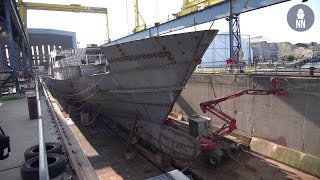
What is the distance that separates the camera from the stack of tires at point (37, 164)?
389 centimetres

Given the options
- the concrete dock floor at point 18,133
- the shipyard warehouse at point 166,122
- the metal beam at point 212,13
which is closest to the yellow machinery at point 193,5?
the metal beam at point 212,13

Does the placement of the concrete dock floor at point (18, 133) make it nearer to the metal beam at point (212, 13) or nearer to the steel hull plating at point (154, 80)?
the steel hull plating at point (154, 80)

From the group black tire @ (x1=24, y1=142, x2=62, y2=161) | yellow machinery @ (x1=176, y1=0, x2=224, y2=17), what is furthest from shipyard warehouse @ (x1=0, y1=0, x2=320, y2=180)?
yellow machinery @ (x1=176, y1=0, x2=224, y2=17)

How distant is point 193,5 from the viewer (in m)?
20.4

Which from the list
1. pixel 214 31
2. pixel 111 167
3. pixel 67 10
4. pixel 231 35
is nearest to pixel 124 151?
pixel 111 167

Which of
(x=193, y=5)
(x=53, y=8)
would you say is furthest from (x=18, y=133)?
(x=53, y=8)

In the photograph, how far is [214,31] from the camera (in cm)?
699

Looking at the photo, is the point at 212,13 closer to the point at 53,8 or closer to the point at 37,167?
the point at 37,167

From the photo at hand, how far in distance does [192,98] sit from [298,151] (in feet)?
25.2

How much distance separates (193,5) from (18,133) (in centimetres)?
1726

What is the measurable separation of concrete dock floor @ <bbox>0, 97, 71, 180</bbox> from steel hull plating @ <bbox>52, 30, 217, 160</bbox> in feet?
9.61

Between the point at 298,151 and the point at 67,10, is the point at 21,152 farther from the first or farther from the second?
the point at 67,10

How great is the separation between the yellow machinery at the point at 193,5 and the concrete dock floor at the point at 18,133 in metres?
13.8

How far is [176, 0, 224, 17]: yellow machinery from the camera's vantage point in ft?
60.4
